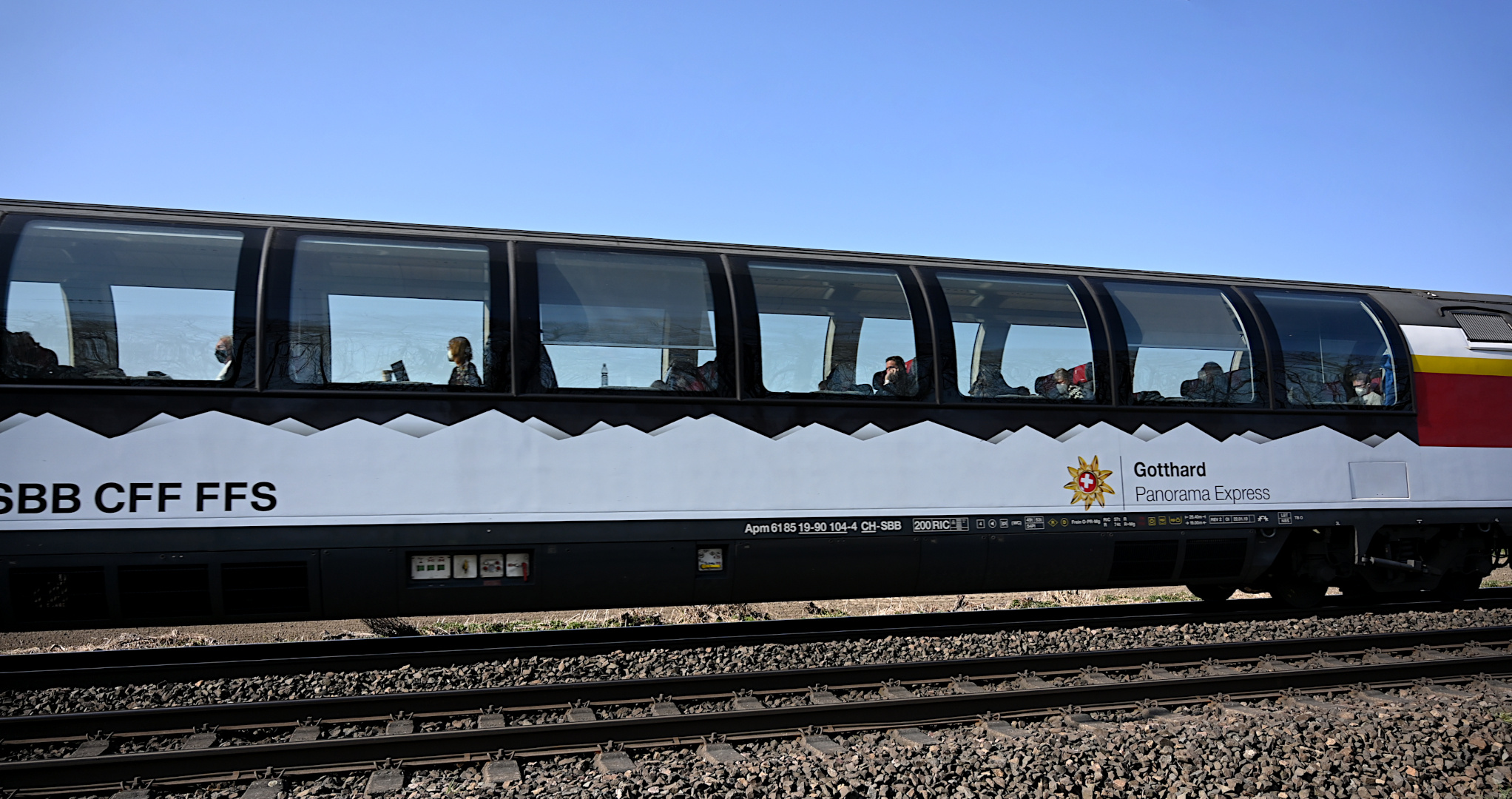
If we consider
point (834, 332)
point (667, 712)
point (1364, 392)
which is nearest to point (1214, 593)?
point (1364, 392)

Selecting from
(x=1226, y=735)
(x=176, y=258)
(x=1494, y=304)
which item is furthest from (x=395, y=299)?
(x=1494, y=304)

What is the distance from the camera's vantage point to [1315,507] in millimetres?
8281

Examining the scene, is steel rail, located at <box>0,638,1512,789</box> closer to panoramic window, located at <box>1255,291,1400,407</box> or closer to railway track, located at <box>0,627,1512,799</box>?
railway track, located at <box>0,627,1512,799</box>

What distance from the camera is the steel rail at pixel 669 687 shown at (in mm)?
5250

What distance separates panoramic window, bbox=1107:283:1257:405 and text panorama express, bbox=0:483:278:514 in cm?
663

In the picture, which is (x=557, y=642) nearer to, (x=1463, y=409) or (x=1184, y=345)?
(x=1184, y=345)

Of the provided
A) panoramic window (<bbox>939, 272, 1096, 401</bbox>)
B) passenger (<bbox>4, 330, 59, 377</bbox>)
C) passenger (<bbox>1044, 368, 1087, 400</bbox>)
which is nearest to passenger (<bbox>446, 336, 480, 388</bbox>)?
passenger (<bbox>4, 330, 59, 377</bbox>)

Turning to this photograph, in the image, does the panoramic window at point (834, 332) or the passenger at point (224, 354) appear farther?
the panoramic window at point (834, 332)

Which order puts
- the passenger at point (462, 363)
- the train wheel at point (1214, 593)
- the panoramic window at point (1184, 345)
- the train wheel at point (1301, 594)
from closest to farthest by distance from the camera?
1. the passenger at point (462, 363)
2. the panoramic window at point (1184, 345)
3. the train wheel at point (1301, 594)
4. the train wheel at point (1214, 593)

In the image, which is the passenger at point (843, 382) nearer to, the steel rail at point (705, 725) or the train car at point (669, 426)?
the train car at point (669, 426)

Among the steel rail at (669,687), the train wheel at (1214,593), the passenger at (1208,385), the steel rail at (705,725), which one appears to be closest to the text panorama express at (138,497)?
the steel rail at (669,687)

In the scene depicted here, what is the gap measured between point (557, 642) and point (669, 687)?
197 cm

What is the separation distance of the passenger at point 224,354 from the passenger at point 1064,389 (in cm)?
590

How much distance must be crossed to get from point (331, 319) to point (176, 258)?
1052mm
